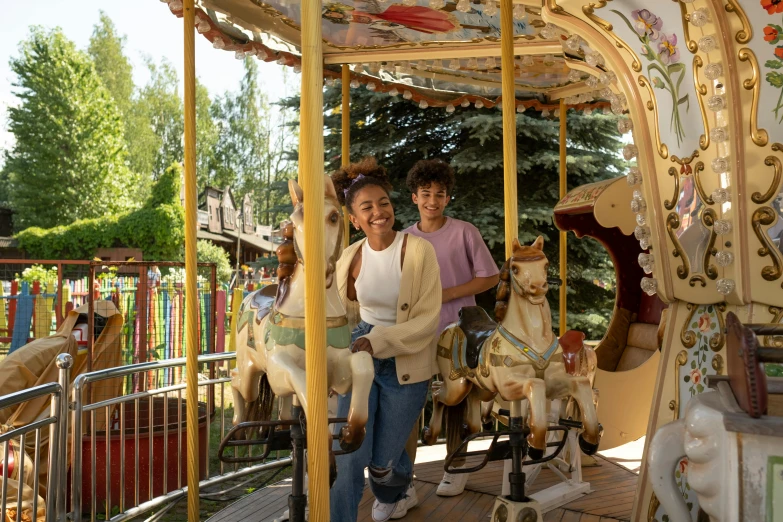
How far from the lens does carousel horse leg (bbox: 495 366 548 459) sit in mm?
2637

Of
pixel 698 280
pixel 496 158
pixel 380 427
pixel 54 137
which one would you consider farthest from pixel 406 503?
pixel 54 137

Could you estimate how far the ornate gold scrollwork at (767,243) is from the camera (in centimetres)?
254

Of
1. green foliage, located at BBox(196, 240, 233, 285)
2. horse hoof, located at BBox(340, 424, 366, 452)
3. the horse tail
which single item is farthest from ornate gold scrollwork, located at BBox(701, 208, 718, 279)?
green foliage, located at BBox(196, 240, 233, 285)

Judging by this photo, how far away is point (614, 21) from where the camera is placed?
296cm

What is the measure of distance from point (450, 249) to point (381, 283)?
0.95 metres

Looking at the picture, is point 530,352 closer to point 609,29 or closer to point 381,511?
point 381,511

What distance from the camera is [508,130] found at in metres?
3.42

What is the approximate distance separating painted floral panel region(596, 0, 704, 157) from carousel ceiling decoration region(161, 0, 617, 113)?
33 cm

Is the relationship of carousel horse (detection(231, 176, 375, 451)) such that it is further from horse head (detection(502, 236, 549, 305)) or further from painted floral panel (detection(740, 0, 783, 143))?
painted floral panel (detection(740, 0, 783, 143))

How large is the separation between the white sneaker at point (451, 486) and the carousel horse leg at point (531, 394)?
1233mm

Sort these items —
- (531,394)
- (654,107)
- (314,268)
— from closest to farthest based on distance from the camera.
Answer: (314,268)
(531,394)
(654,107)

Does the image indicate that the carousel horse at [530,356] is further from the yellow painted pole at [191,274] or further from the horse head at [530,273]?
the yellow painted pole at [191,274]

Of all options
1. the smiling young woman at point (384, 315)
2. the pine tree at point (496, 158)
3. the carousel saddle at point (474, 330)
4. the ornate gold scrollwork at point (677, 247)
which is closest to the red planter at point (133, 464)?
the smiling young woman at point (384, 315)

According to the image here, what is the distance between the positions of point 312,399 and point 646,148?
182 cm
